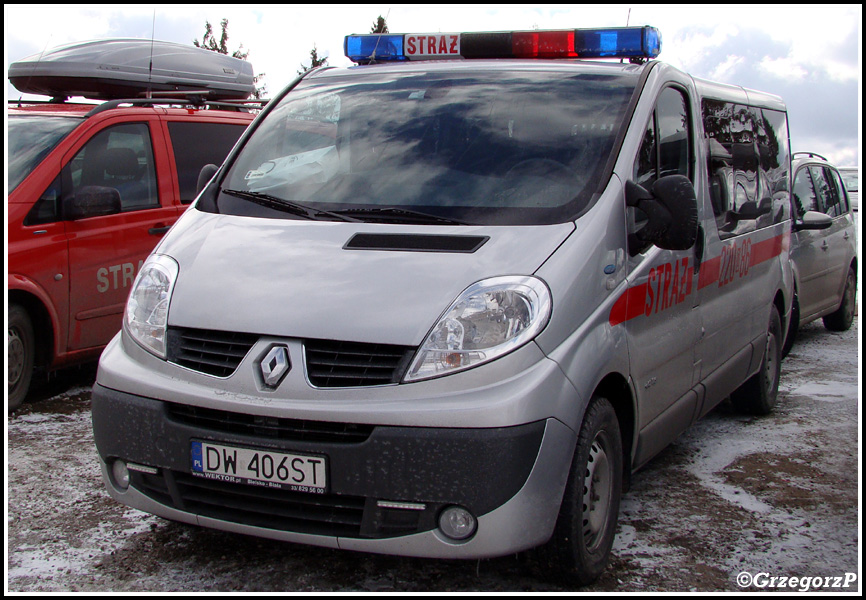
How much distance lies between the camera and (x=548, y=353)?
3002 millimetres

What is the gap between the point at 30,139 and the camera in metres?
5.99

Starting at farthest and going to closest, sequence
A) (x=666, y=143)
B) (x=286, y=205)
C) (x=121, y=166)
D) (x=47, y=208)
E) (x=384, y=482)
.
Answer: (x=121, y=166), (x=47, y=208), (x=666, y=143), (x=286, y=205), (x=384, y=482)

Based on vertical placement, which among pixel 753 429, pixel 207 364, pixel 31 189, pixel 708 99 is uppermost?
pixel 708 99

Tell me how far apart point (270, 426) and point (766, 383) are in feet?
13.0

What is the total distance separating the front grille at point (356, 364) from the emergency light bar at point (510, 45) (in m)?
2.24

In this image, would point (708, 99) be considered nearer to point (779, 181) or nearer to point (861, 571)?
point (779, 181)

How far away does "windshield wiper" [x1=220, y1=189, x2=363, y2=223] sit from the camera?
11.8 ft

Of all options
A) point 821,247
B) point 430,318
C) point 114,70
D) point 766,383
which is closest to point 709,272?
point 766,383

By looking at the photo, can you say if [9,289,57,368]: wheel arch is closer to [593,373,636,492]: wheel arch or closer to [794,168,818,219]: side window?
[593,373,636,492]: wheel arch

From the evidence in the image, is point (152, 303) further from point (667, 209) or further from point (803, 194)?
point (803, 194)

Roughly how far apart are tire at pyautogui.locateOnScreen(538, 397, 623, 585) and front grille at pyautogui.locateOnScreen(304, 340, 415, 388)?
0.69 metres

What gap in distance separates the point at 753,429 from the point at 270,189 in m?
3.48

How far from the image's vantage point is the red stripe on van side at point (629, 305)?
3.42 metres

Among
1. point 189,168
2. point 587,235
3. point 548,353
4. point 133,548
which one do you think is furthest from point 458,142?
point 189,168
